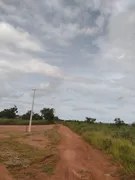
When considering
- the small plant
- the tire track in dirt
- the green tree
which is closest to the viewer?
the tire track in dirt

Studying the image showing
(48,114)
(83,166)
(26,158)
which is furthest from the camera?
(48,114)

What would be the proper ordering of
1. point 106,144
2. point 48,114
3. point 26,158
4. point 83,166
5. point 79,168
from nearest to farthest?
point 79,168, point 83,166, point 26,158, point 106,144, point 48,114

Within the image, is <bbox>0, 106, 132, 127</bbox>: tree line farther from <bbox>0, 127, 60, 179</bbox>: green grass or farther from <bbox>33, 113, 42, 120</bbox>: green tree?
<bbox>0, 127, 60, 179</bbox>: green grass

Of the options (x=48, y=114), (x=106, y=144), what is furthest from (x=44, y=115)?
(x=106, y=144)

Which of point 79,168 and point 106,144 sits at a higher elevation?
point 106,144

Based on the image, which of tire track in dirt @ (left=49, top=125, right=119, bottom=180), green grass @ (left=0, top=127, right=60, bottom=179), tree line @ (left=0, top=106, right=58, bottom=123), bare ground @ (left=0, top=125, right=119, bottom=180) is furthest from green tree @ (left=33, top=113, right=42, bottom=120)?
bare ground @ (left=0, top=125, right=119, bottom=180)

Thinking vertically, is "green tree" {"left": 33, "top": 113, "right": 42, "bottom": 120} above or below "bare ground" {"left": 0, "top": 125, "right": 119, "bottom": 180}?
above

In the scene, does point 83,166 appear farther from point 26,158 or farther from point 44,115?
point 44,115

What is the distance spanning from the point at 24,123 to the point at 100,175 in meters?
40.6

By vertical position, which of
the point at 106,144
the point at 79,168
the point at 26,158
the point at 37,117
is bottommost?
the point at 79,168

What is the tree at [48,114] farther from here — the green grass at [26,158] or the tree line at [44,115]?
Result: the green grass at [26,158]

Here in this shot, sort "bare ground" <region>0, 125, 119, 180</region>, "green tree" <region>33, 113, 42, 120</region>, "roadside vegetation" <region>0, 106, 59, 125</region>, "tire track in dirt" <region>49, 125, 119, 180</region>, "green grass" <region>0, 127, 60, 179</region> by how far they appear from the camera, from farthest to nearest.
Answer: "green tree" <region>33, 113, 42, 120</region>, "roadside vegetation" <region>0, 106, 59, 125</region>, "green grass" <region>0, 127, 60, 179</region>, "tire track in dirt" <region>49, 125, 119, 180</region>, "bare ground" <region>0, 125, 119, 180</region>

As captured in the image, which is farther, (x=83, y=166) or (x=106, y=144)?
(x=106, y=144)

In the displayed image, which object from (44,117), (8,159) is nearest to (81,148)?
(8,159)
